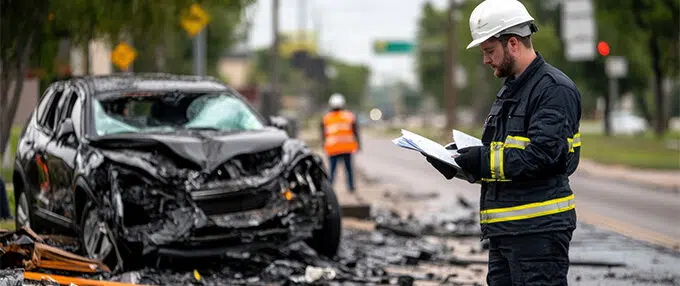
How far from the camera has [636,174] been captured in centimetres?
2528

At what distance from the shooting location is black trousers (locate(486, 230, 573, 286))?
16.3 ft

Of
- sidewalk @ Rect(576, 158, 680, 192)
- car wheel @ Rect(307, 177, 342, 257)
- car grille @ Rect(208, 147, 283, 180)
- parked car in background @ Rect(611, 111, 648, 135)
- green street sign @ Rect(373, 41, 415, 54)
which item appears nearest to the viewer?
car grille @ Rect(208, 147, 283, 180)

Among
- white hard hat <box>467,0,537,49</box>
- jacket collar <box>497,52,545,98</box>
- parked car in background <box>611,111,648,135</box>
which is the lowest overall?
parked car in background <box>611,111,648,135</box>

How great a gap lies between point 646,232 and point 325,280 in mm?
5706

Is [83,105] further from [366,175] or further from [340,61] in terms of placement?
[340,61]

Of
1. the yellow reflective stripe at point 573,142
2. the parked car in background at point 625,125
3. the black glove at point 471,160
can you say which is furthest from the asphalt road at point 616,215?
the parked car in background at point 625,125

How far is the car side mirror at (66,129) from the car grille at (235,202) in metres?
1.52

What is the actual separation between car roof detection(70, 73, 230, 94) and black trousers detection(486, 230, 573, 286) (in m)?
5.83

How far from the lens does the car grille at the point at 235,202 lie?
28.9 feet

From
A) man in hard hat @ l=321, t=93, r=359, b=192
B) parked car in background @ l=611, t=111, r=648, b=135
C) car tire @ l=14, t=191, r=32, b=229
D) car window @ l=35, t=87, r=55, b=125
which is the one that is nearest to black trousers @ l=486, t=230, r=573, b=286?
car tire @ l=14, t=191, r=32, b=229

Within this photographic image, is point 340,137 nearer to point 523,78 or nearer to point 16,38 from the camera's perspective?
point 16,38

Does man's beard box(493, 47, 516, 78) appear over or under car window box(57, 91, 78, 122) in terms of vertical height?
over

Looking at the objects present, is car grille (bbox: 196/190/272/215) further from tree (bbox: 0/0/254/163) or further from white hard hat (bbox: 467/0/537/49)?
tree (bbox: 0/0/254/163)

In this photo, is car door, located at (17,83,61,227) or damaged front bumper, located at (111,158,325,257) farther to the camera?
car door, located at (17,83,61,227)
